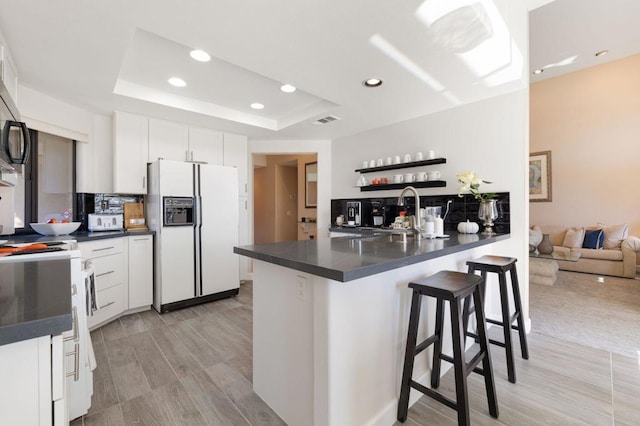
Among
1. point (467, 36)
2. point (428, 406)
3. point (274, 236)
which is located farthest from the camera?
point (274, 236)

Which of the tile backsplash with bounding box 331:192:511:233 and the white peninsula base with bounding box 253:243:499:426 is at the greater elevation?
the tile backsplash with bounding box 331:192:511:233

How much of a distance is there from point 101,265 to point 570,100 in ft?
26.2

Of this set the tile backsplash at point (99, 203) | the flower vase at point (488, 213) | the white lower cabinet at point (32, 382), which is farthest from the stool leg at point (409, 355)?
the tile backsplash at point (99, 203)

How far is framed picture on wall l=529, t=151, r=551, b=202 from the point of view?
230 inches

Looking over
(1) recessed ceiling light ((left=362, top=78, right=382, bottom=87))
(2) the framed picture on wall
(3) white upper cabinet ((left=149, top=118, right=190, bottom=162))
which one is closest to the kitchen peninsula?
(1) recessed ceiling light ((left=362, top=78, right=382, bottom=87))

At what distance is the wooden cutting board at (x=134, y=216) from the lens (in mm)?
3428

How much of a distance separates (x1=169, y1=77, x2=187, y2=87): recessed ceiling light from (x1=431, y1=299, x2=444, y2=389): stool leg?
2952mm

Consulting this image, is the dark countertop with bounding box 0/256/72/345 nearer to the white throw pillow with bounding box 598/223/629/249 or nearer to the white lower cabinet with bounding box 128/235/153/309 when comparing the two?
the white lower cabinet with bounding box 128/235/153/309

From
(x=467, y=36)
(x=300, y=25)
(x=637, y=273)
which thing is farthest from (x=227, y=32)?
(x=637, y=273)

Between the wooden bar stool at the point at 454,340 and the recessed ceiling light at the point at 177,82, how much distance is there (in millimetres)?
2773

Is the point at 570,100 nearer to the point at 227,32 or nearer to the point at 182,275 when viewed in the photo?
the point at 227,32

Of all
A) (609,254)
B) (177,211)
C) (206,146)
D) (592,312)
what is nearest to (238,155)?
(206,146)

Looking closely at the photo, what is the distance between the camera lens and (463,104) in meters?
3.11

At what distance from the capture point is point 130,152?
330cm
